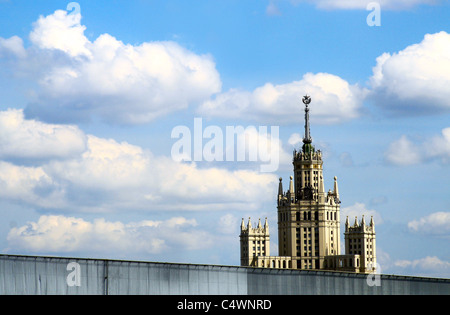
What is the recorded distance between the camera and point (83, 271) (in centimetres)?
14075

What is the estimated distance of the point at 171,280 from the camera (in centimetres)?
14625

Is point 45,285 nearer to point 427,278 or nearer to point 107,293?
point 107,293

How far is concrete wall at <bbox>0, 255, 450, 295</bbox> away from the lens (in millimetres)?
138625

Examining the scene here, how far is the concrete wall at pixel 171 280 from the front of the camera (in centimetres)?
13862

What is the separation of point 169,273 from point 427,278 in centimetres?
4196
